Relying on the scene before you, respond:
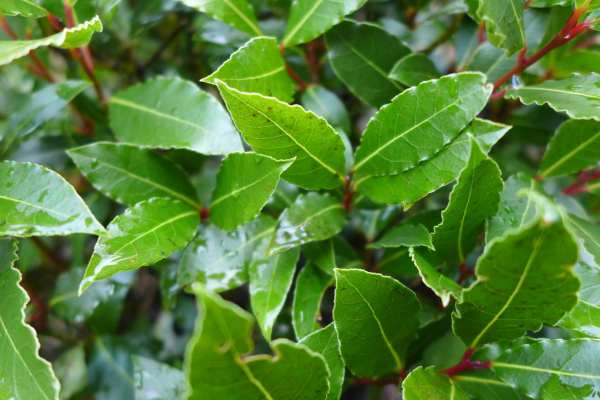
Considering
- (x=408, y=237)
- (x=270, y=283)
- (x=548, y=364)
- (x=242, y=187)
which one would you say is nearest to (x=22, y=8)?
(x=242, y=187)

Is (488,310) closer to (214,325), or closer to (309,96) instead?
(214,325)

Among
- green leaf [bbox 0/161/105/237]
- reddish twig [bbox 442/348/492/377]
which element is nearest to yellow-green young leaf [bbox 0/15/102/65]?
green leaf [bbox 0/161/105/237]

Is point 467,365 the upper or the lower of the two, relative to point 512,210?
lower

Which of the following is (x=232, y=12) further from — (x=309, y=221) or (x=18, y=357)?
(x=18, y=357)

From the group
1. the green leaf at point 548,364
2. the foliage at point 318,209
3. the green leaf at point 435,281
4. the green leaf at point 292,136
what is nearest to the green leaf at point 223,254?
the foliage at point 318,209

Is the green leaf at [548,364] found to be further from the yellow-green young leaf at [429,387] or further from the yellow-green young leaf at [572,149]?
the yellow-green young leaf at [572,149]

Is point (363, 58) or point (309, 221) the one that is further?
point (363, 58)

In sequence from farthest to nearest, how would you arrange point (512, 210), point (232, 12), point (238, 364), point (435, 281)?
1. point (232, 12)
2. point (512, 210)
3. point (435, 281)
4. point (238, 364)

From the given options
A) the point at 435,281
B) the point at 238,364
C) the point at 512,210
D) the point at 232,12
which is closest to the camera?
the point at 238,364
